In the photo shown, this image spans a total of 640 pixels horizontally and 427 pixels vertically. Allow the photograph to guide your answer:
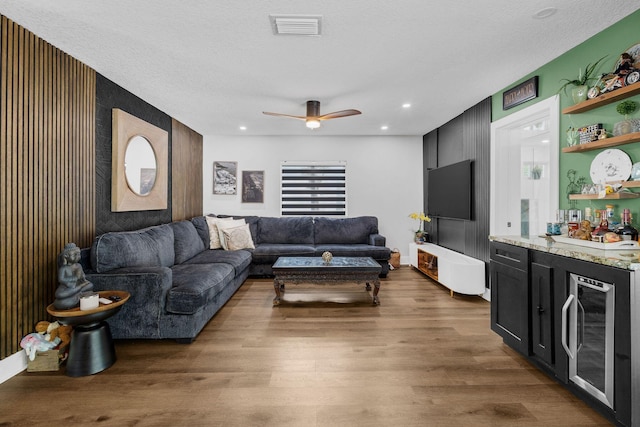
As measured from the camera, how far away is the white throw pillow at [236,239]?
4848mm

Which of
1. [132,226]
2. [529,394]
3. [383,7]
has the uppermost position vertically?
[383,7]

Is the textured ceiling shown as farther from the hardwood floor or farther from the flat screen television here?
the hardwood floor

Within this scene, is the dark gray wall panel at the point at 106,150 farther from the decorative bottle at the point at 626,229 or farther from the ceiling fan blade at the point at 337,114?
the decorative bottle at the point at 626,229

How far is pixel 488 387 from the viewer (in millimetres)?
2023

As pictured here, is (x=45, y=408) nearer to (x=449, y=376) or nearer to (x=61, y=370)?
(x=61, y=370)

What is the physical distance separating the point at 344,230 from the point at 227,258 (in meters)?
2.25

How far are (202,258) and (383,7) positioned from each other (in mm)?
3453

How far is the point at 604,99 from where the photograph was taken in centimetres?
214

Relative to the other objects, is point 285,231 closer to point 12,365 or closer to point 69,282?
point 69,282

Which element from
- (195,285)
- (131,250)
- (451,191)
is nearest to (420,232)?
(451,191)

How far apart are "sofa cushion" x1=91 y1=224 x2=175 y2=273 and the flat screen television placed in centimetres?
391

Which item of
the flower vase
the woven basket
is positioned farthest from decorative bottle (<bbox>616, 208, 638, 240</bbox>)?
the woven basket

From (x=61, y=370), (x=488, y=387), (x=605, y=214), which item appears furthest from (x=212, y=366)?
(x=605, y=214)

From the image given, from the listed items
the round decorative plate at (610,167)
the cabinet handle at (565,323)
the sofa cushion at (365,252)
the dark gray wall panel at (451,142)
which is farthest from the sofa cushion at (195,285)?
the dark gray wall panel at (451,142)
